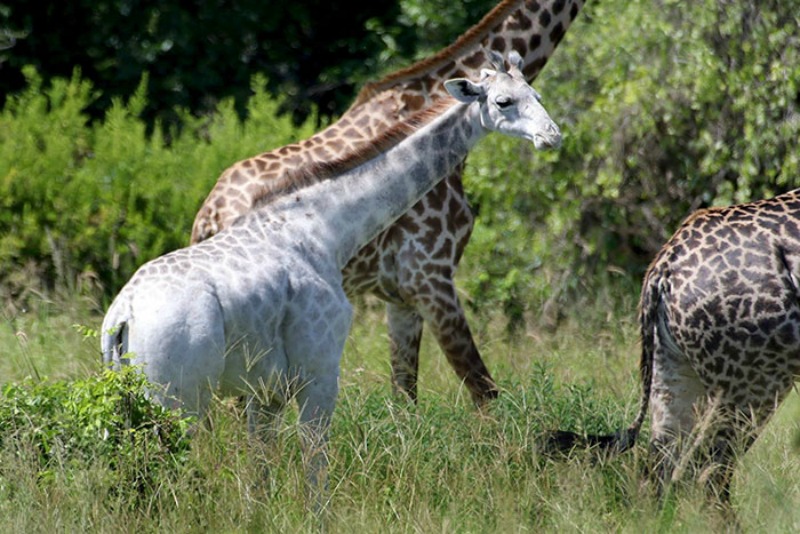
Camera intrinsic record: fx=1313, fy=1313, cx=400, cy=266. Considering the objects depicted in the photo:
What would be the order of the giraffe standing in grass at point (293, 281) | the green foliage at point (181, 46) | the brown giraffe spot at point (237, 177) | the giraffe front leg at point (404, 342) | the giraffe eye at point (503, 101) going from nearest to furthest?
the giraffe standing in grass at point (293, 281) → the giraffe eye at point (503, 101) → the brown giraffe spot at point (237, 177) → the giraffe front leg at point (404, 342) → the green foliage at point (181, 46)

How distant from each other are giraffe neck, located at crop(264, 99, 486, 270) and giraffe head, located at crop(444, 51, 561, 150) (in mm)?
88

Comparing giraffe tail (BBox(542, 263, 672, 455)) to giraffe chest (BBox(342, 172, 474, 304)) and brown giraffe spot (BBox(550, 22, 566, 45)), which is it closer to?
giraffe chest (BBox(342, 172, 474, 304))

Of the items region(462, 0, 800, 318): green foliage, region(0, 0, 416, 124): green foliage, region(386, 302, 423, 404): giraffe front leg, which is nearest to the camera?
region(386, 302, 423, 404): giraffe front leg

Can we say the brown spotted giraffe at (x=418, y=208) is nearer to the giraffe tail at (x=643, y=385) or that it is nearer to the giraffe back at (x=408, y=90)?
the giraffe back at (x=408, y=90)

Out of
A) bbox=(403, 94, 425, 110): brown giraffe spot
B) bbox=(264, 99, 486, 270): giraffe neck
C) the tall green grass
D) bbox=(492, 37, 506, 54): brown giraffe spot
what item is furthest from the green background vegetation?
bbox=(492, 37, 506, 54): brown giraffe spot

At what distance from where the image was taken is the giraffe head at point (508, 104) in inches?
227

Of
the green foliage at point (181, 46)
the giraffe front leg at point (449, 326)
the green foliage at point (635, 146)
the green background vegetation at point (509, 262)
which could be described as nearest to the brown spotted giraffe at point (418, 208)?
the giraffe front leg at point (449, 326)

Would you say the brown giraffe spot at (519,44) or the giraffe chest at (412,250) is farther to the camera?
the brown giraffe spot at (519,44)

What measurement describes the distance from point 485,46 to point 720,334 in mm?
2684

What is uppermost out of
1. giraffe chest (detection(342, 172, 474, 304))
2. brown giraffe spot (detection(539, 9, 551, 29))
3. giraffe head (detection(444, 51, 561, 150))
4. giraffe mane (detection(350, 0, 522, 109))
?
giraffe head (detection(444, 51, 561, 150))

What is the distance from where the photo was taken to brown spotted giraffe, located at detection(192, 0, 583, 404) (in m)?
6.90

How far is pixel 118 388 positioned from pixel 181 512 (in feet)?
1.81

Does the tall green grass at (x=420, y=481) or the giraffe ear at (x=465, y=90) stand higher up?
the giraffe ear at (x=465, y=90)

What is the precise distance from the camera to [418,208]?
712 cm
